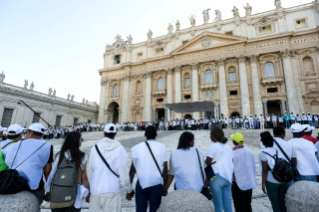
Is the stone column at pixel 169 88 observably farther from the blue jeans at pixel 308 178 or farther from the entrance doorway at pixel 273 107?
the blue jeans at pixel 308 178

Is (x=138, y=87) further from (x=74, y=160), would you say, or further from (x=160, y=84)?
(x=74, y=160)

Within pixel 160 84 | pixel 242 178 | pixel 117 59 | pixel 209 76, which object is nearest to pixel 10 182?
pixel 242 178

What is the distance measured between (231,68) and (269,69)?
17.0 ft

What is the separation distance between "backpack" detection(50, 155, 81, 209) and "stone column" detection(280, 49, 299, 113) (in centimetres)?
2639

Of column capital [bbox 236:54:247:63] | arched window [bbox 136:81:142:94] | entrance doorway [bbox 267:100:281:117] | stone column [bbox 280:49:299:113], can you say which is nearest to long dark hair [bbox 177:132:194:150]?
stone column [bbox 280:49:299:113]

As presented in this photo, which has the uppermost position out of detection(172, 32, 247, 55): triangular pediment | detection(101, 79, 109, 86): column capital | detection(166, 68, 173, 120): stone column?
detection(172, 32, 247, 55): triangular pediment

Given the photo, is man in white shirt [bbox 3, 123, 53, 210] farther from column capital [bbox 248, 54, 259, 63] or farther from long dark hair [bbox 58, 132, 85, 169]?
column capital [bbox 248, 54, 259, 63]

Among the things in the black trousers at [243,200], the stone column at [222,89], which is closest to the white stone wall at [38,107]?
the stone column at [222,89]

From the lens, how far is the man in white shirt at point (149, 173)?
2.60m

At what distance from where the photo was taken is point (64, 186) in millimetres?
2334

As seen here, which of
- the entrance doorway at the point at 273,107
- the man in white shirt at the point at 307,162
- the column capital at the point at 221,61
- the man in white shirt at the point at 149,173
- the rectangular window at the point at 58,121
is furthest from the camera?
the rectangular window at the point at 58,121

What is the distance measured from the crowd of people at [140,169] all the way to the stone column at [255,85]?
73.1 ft

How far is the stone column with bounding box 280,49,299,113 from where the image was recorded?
21581 millimetres

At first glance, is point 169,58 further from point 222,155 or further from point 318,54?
point 222,155
